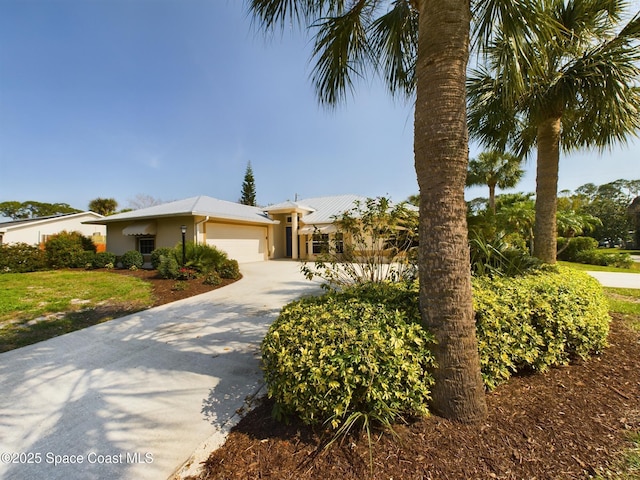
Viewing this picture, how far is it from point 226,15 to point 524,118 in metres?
6.90

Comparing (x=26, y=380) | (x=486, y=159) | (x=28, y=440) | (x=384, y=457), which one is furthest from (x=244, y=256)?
(x=486, y=159)

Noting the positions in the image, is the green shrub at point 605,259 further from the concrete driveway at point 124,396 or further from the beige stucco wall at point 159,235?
the beige stucco wall at point 159,235

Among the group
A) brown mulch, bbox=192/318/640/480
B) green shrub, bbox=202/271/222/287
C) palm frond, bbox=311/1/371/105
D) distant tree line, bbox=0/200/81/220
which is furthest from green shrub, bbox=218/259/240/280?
distant tree line, bbox=0/200/81/220

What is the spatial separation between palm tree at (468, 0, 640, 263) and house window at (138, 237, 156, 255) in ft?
59.9

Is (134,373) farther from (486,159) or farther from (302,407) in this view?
(486,159)

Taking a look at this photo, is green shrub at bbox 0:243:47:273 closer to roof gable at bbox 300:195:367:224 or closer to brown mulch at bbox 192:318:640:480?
roof gable at bbox 300:195:367:224

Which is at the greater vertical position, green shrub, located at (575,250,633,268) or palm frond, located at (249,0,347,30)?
palm frond, located at (249,0,347,30)

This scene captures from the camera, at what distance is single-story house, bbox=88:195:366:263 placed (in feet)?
51.1

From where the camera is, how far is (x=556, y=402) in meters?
2.60

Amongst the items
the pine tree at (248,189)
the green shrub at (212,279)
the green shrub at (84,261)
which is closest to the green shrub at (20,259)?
the green shrub at (84,261)

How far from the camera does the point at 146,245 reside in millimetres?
16750

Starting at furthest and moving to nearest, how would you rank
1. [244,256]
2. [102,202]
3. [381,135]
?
1. [102,202]
2. [244,256]
3. [381,135]

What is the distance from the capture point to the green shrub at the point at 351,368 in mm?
2123

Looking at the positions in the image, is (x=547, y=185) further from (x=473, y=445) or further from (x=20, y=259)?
(x=20, y=259)
